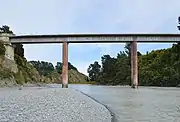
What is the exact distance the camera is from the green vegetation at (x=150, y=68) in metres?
102

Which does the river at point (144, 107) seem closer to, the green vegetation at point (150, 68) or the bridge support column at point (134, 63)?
the bridge support column at point (134, 63)

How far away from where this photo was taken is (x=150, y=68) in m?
120

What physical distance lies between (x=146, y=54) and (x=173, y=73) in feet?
151

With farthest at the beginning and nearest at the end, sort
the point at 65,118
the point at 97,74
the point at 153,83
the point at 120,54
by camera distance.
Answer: the point at 97,74 < the point at 120,54 < the point at 153,83 < the point at 65,118

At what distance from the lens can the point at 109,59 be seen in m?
178

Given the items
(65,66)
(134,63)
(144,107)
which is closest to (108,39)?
(134,63)

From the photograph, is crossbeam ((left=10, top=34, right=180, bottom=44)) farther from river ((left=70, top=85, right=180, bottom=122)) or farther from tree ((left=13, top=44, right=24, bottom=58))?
river ((left=70, top=85, right=180, bottom=122))

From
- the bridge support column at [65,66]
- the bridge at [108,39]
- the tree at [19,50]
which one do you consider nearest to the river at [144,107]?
the bridge support column at [65,66]

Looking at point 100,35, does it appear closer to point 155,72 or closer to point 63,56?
point 63,56

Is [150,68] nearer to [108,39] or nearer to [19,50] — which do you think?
[108,39]

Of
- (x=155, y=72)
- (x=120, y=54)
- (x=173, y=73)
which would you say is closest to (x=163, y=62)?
(x=155, y=72)

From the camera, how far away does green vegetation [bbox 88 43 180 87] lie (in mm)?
102331

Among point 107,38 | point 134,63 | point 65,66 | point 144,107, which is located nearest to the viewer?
point 144,107

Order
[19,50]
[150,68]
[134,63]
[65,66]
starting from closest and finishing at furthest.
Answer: [65,66]
[134,63]
[19,50]
[150,68]
